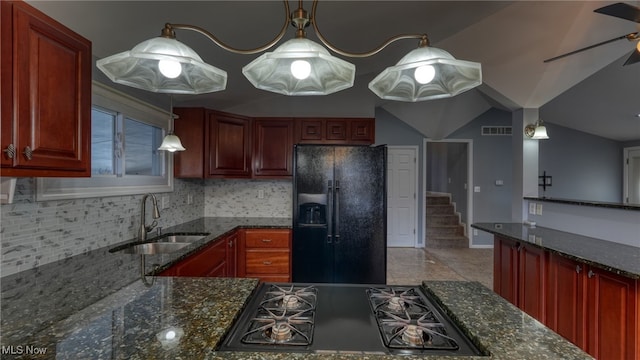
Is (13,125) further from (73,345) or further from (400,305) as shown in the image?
(400,305)

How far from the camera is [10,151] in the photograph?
104 centimetres

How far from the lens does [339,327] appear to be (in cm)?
98

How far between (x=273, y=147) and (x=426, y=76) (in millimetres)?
2579

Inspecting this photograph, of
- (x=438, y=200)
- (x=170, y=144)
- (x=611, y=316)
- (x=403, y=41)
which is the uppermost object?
(x=403, y=41)

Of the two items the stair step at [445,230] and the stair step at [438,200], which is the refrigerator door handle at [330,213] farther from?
the stair step at [438,200]

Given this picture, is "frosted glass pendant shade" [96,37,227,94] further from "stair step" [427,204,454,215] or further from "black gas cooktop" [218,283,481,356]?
"stair step" [427,204,454,215]

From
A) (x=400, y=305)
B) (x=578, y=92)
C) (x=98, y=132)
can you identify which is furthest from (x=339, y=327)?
(x=578, y=92)

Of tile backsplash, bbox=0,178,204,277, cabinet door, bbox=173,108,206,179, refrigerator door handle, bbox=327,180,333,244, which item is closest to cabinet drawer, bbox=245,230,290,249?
refrigerator door handle, bbox=327,180,333,244

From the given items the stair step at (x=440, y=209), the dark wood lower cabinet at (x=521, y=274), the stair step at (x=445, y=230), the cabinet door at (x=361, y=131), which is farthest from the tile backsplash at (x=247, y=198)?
the stair step at (x=440, y=209)

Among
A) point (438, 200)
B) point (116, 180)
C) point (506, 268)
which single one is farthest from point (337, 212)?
point (438, 200)

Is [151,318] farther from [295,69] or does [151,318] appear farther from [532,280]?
[532,280]

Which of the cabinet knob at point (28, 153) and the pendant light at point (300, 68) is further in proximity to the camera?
the cabinet knob at point (28, 153)

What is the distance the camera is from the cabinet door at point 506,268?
8.36 feet

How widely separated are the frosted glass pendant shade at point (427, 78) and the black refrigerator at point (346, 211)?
1.73 m
